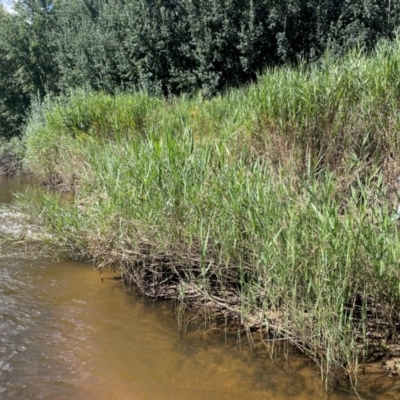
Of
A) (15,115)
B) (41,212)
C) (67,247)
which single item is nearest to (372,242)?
(67,247)

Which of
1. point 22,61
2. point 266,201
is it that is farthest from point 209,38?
point 22,61

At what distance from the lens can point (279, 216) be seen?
304 cm

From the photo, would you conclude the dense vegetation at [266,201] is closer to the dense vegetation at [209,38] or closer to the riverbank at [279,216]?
the riverbank at [279,216]

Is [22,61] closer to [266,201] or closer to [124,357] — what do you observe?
[266,201]

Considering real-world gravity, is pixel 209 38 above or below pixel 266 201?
above

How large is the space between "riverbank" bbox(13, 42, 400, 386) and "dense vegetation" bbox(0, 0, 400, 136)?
7718 millimetres

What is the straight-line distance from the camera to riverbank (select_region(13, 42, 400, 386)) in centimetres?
262

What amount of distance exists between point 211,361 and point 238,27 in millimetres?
13270

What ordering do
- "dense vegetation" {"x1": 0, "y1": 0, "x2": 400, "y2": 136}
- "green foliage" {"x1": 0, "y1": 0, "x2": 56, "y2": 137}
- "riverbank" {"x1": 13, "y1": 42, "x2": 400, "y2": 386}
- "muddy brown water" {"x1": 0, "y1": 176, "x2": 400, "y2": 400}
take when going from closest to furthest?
"muddy brown water" {"x1": 0, "y1": 176, "x2": 400, "y2": 400}, "riverbank" {"x1": 13, "y1": 42, "x2": 400, "y2": 386}, "dense vegetation" {"x1": 0, "y1": 0, "x2": 400, "y2": 136}, "green foliage" {"x1": 0, "y1": 0, "x2": 56, "y2": 137}

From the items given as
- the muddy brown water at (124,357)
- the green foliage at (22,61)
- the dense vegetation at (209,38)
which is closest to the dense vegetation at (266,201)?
the muddy brown water at (124,357)

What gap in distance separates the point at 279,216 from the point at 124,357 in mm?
1535

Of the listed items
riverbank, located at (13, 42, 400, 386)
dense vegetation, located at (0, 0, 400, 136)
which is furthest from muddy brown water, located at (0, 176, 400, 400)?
dense vegetation, located at (0, 0, 400, 136)

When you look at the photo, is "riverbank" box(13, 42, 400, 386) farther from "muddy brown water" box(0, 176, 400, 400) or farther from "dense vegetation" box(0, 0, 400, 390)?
"muddy brown water" box(0, 176, 400, 400)

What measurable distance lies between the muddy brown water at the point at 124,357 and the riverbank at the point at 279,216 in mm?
202
